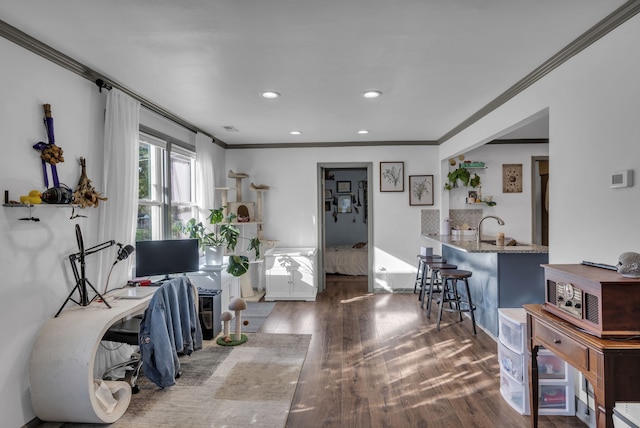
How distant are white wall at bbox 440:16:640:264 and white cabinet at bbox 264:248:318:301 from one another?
3.35 m

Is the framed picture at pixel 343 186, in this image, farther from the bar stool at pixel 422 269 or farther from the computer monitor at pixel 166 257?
the computer monitor at pixel 166 257

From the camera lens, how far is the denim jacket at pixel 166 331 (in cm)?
266

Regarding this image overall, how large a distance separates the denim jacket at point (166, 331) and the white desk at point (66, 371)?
0.33 meters

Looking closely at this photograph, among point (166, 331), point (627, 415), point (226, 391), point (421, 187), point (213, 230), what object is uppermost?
point (421, 187)

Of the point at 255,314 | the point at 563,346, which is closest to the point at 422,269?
the point at 255,314

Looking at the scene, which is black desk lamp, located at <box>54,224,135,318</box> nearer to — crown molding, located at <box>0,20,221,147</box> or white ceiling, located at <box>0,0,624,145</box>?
crown molding, located at <box>0,20,221,147</box>

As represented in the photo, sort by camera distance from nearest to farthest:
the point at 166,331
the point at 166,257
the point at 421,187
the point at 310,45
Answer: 1. the point at 310,45
2. the point at 166,331
3. the point at 166,257
4. the point at 421,187

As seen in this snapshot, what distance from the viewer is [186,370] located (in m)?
3.18

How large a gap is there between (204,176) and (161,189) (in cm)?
87

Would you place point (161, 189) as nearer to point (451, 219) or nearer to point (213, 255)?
point (213, 255)

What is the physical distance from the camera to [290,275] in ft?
18.0

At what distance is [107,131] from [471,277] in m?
4.01

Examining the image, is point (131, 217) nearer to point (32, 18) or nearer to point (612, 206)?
point (32, 18)

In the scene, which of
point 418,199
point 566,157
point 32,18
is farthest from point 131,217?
point 418,199
